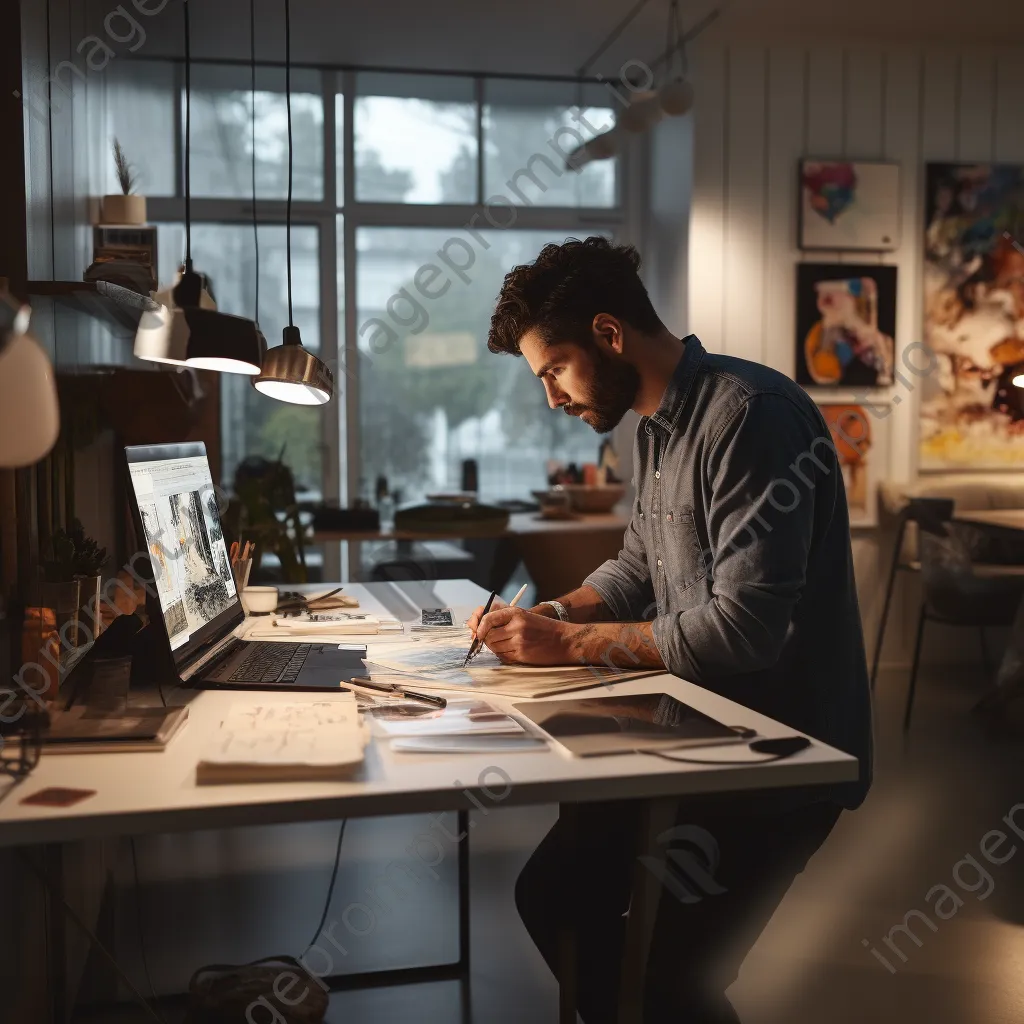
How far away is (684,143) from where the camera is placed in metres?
5.42

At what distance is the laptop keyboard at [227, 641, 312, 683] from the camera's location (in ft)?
5.85

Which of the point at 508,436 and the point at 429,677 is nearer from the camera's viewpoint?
the point at 429,677

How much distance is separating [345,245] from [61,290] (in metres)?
4.08

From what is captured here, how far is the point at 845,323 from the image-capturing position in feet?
17.7

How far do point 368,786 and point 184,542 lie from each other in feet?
2.70

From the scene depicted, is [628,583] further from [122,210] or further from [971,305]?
[971,305]

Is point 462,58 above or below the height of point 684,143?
above

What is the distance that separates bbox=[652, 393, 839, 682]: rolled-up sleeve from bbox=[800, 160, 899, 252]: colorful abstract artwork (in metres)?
4.01

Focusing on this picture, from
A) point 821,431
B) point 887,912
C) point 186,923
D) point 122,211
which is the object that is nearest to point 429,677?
point 821,431

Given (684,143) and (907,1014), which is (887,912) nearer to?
(907,1014)

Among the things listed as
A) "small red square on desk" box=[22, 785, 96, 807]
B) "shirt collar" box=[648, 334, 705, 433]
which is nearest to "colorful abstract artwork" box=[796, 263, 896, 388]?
"shirt collar" box=[648, 334, 705, 433]

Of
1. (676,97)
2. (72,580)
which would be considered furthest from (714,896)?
(676,97)

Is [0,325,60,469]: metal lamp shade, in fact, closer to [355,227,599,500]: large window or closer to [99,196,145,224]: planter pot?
[99,196,145,224]: planter pot

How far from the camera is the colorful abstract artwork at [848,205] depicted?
5.34 m
